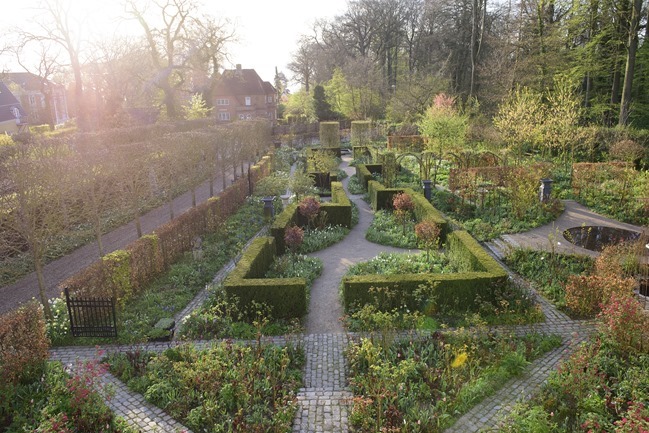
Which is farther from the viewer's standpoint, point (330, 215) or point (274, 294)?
point (330, 215)

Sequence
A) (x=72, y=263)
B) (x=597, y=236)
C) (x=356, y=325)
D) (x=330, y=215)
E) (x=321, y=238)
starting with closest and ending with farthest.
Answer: (x=356, y=325) → (x=72, y=263) → (x=597, y=236) → (x=321, y=238) → (x=330, y=215)

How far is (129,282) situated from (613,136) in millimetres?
25099

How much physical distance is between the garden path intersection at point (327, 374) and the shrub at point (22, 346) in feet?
2.15

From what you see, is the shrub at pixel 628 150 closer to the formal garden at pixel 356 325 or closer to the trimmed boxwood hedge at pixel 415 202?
the formal garden at pixel 356 325

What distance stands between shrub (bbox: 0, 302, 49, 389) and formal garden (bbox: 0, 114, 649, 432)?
3 centimetres

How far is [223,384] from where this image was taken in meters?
7.21

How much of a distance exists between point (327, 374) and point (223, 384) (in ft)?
6.05

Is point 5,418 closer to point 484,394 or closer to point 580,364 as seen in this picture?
point 484,394

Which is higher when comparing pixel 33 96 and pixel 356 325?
pixel 33 96

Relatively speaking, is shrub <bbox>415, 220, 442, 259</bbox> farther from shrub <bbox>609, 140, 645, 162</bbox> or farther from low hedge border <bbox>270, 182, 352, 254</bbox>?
shrub <bbox>609, 140, 645, 162</bbox>

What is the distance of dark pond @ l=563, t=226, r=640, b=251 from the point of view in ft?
45.4

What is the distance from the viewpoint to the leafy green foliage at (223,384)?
651cm

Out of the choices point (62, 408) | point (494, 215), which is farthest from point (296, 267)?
point (494, 215)

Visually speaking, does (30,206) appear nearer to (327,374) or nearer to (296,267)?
(296,267)
